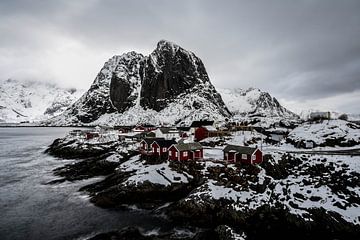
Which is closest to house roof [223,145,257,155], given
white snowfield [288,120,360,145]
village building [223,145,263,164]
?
village building [223,145,263,164]

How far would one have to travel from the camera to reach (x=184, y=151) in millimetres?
47500

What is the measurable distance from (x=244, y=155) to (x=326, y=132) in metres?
26.8

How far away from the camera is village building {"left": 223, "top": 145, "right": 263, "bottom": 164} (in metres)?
42.7

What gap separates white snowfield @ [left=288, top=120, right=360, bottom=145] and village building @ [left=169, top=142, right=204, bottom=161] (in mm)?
25140

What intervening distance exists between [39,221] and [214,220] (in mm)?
20838

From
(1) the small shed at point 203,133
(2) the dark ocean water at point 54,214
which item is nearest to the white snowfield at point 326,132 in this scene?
(1) the small shed at point 203,133

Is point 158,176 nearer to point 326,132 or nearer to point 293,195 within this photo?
point 293,195

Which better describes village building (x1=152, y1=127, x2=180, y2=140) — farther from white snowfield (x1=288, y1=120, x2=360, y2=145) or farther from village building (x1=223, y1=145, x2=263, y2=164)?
village building (x1=223, y1=145, x2=263, y2=164)

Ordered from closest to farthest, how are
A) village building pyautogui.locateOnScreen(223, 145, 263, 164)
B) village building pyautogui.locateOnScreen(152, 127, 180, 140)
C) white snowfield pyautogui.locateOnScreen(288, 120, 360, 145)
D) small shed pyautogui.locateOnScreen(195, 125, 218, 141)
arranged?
A: village building pyautogui.locateOnScreen(223, 145, 263, 164) → white snowfield pyautogui.locateOnScreen(288, 120, 360, 145) → small shed pyautogui.locateOnScreen(195, 125, 218, 141) → village building pyautogui.locateOnScreen(152, 127, 180, 140)

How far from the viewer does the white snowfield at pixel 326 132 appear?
55.2 metres

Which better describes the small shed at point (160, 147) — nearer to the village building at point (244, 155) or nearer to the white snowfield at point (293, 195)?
the village building at point (244, 155)

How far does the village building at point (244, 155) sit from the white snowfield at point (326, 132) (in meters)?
19.9

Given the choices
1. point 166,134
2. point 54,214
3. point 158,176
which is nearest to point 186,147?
point 158,176

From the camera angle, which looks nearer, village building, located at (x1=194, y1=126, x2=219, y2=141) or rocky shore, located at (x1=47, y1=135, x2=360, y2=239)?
rocky shore, located at (x1=47, y1=135, x2=360, y2=239)
